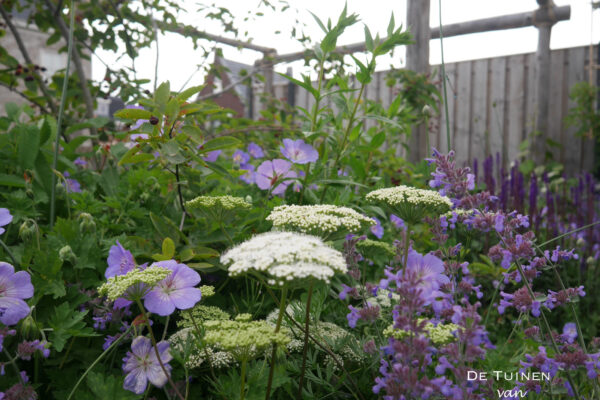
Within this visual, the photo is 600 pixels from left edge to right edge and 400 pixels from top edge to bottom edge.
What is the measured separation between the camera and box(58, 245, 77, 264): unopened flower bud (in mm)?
1146

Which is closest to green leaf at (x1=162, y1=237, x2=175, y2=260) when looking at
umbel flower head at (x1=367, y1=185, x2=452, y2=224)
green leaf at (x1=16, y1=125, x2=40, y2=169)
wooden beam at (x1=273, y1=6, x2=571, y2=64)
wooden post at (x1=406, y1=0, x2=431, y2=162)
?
umbel flower head at (x1=367, y1=185, x2=452, y2=224)

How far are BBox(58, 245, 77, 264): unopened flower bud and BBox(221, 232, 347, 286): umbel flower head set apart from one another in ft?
1.73

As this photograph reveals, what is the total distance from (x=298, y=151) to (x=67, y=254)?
801 mm

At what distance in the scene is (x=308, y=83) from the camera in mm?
1408

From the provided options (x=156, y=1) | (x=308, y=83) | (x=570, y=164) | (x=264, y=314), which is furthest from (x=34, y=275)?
(x=570, y=164)

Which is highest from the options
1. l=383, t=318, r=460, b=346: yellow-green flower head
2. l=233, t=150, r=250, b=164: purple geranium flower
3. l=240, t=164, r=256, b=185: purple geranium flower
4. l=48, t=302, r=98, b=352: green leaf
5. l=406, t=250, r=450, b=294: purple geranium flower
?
l=233, t=150, r=250, b=164: purple geranium flower

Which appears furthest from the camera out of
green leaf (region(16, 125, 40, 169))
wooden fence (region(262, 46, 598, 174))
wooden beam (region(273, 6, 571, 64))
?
wooden fence (region(262, 46, 598, 174))

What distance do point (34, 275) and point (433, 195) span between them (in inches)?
35.5

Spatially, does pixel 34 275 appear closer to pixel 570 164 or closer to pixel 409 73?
pixel 409 73

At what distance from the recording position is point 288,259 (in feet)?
2.44

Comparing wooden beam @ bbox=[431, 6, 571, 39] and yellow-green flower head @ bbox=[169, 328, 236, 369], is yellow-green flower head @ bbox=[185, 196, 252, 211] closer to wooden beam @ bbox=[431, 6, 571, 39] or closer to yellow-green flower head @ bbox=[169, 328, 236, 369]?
yellow-green flower head @ bbox=[169, 328, 236, 369]

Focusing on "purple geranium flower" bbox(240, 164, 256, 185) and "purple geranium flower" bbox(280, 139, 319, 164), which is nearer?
"purple geranium flower" bbox(280, 139, 319, 164)

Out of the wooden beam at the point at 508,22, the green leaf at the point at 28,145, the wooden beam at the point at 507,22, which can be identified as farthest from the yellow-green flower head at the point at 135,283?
the wooden beam at the point at 508,22

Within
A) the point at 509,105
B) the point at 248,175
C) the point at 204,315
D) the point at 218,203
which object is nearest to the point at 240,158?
the point at 248,175
